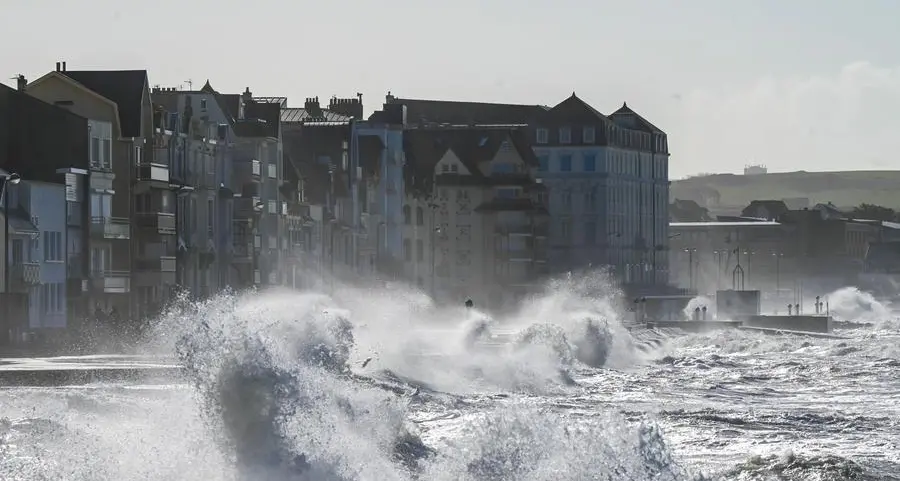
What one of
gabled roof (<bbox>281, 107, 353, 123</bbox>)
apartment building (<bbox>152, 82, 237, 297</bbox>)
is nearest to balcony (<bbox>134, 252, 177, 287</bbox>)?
apartment building (<bbox>152, 82, 237, 297</bbox>)

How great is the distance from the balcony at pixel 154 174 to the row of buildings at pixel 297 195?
0.32 feet

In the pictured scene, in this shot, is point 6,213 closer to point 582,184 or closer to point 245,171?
point 245,171

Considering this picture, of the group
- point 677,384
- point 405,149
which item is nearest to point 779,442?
point 677,384

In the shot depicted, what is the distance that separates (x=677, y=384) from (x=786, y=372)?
10383 millimetres

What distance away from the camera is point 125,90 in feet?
264

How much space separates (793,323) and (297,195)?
40661 mm

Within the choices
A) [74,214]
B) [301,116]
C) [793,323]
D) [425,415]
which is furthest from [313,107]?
[425,415]

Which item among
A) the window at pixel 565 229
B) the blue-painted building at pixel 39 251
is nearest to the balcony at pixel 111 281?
the blue-painted building at pixel 39 251

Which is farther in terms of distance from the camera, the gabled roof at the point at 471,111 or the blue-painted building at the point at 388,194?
the gabled roof at the point at 471,111

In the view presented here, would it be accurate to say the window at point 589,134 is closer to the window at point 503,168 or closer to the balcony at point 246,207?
the window at point 503,168

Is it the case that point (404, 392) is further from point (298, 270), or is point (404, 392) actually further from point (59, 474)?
point (298, 270)

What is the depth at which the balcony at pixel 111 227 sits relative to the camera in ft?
251

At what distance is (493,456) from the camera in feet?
118

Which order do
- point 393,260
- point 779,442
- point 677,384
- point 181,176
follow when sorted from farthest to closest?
point 393,260, point 181,176, point 677,384, point 779,442
